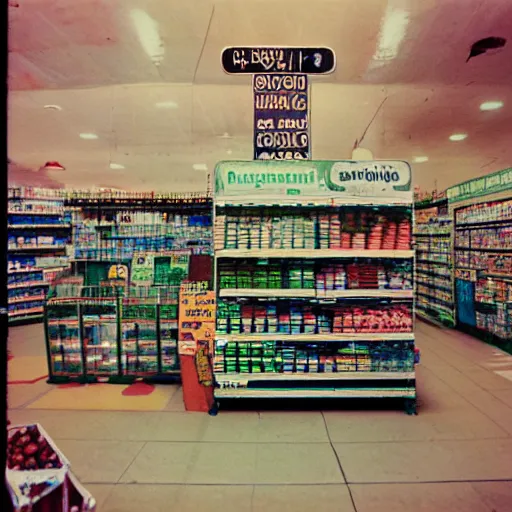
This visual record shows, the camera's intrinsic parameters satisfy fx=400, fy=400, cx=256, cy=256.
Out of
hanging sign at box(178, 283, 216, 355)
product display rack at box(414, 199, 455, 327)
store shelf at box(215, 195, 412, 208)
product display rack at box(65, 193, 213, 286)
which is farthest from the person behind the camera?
product display rack at box(414, 199, 455, 327)

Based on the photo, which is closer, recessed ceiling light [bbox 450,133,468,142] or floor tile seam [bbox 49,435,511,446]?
floor tile seam [bbox 49,435,511,446]

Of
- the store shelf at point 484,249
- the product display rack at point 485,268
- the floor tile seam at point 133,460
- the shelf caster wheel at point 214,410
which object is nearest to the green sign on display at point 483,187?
the product display rack at point 485,268

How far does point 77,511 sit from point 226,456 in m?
1.60

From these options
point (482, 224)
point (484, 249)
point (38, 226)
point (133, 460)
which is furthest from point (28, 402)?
point (482, 224)

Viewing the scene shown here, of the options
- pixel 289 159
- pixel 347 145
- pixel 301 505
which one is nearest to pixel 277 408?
pixel 301 505

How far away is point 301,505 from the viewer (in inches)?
102

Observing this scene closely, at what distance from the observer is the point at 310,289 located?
4090mm

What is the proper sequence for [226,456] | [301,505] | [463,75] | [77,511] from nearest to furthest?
[77,511] → [301,505] → [226,456] → [463,75]

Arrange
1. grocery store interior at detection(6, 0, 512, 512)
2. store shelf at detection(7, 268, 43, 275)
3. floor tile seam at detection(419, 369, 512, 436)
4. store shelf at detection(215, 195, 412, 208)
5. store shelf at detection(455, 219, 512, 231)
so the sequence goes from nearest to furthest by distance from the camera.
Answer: grocery store interior at detection(6, 0, 512, 512), floor tile seam at detection(419, 369, 512, 436), store shelf at detection(215, 195, 412, 208), store shelf at detection(455, 219, 512, 231), store shelf at detection(7, 268, 43, 275)

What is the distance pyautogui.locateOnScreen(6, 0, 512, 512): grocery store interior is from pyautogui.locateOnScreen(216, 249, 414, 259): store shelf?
2 cm

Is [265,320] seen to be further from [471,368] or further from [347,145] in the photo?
[347,145]

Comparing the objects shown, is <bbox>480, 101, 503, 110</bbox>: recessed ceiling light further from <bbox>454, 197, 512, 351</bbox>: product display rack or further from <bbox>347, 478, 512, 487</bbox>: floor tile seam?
<bbox>347, 478, 512, 487</bbox>: floor tile seam

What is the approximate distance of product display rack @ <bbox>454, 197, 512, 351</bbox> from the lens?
21.9ft

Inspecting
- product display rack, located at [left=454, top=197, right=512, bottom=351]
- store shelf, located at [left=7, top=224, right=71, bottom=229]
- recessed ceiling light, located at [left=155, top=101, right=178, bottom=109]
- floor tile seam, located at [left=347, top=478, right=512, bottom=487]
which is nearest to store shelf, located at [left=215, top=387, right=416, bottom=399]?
floor tile seam, located at [left=347, top=478, right=512, bottom=487]
